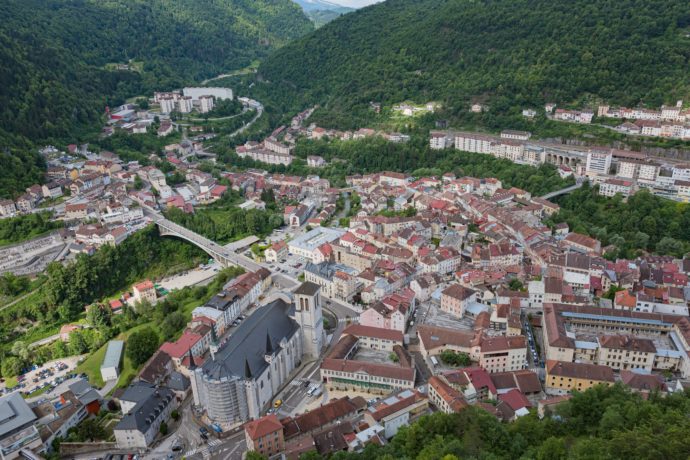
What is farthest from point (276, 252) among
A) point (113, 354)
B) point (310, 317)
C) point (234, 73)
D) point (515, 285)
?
point (234, 73)

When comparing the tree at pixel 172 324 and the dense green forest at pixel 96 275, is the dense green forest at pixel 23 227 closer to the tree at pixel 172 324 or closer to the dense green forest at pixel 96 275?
the dense green forest at pixel 96 275

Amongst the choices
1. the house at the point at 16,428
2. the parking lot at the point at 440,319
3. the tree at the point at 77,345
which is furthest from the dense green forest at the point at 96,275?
the parking lot at the point at 440,319

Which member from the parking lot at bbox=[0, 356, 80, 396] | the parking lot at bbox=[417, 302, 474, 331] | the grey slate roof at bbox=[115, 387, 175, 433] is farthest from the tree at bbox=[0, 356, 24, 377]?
the parking lot at bbox=[417, 302, 474, 331]

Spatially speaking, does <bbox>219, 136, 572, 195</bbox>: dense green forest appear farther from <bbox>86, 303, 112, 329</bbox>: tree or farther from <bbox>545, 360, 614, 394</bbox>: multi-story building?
<bbox>86, 303, 112, 329</bbox>: tree

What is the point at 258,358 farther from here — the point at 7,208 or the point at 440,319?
the point at 7,208

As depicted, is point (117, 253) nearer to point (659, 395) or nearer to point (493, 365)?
point (493, 365)

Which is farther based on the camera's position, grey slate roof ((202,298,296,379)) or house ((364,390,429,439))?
grey slate roof ((202,298,296,379))
